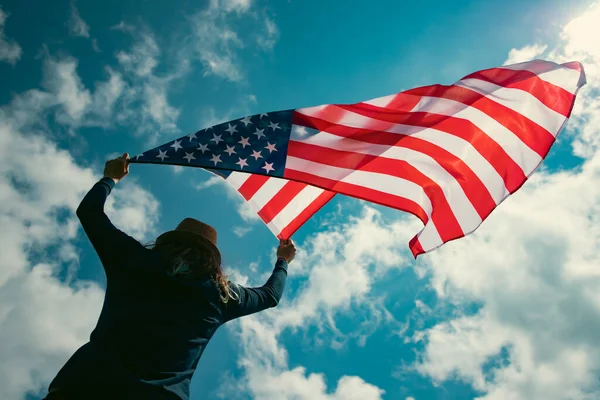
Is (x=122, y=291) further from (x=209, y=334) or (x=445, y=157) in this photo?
(x=445, y=157)

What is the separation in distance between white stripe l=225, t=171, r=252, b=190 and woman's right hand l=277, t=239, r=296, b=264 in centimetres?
129

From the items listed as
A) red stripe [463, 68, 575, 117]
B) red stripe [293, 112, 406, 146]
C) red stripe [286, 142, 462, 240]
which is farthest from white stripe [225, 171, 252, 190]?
red stripe [463, 68, 575, 117]

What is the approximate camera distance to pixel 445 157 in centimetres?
623

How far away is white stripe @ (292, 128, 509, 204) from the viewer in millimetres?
6055

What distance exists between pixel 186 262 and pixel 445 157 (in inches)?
165

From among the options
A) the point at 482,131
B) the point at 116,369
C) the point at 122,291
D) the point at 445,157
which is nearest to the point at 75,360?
the point at 116,369

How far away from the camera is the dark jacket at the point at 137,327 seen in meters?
2.75

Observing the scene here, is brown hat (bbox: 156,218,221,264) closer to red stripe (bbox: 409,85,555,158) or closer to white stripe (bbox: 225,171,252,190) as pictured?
white stripe (bbox: 225,171,252,190)

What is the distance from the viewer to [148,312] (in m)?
3.05

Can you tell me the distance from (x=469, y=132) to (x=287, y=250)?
9.90ft

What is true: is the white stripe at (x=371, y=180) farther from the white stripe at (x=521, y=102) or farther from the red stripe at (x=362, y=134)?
the white stripe at (x=521, y=102)

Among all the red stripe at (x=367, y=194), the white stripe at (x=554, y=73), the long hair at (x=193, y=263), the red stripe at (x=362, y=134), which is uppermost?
the white stripe at (x=554, y=73)

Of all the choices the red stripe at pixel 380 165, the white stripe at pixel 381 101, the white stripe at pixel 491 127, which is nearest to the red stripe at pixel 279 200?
the red stripe at pixel 380 165

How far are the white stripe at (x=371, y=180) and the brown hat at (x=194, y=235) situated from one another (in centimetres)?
229
